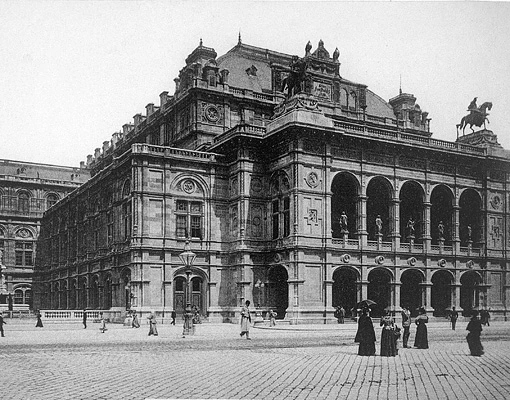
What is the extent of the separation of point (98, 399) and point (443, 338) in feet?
67.1

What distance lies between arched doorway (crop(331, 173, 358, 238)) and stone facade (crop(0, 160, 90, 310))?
4504 cm

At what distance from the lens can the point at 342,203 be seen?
1854 inches

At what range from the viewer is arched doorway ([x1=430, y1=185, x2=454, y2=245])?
48.3 metres

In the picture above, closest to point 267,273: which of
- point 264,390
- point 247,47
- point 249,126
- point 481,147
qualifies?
point 249,126

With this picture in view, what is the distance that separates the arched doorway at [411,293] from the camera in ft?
155

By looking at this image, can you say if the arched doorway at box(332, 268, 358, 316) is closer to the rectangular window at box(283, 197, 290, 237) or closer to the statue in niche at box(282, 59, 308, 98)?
the rectangular window at box(283, 197, 290, 237)

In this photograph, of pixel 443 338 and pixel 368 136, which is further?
pixel 368 136

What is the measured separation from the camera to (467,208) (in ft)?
165

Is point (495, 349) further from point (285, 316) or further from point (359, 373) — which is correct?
point (285, 316)

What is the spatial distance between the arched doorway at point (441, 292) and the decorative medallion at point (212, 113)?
67.3 feet

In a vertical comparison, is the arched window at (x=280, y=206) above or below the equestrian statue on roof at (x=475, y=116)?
below

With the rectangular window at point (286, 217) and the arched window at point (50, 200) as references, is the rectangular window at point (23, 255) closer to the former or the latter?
the arched window at point (50, 200)

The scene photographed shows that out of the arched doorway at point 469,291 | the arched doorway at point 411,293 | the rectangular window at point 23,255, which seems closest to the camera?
the arched doorway at point 411,293

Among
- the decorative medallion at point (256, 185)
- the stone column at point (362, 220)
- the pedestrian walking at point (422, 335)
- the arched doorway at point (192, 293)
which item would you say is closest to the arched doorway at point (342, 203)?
the stone column at point (362, 220)
